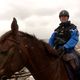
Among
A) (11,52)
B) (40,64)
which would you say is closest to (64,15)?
(40,64)

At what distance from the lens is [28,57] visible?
8.25 m

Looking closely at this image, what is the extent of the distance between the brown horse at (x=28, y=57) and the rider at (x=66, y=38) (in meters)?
0.38

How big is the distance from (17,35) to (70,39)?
2214mm

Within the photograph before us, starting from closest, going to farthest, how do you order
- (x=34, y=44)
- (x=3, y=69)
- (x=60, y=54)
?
(x=3, y=69), (x=34, y=44), (x=60, y=54)

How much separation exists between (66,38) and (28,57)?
2191 millimetres

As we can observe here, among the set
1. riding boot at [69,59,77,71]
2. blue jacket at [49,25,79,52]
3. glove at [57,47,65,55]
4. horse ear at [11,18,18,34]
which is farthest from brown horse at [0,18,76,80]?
blue jacket at [49,25,79,52]

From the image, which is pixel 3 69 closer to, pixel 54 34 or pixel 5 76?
pixel 5 76

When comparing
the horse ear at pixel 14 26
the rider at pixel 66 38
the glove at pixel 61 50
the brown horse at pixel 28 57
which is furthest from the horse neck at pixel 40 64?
the horse ear at pixel 14 26

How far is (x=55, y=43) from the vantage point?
10.0 m

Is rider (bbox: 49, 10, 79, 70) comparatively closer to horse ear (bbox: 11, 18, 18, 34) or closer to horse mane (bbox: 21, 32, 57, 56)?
horse mane (bbox: 21, 32, 57, 56)

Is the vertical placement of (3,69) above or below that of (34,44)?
below

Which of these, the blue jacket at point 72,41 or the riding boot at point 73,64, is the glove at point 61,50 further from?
the riding boot at point 73,64

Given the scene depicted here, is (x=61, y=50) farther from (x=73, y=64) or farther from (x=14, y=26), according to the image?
(x=14, y=26)

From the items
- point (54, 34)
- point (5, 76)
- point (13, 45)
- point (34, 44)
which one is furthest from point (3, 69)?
point (54, 34)
